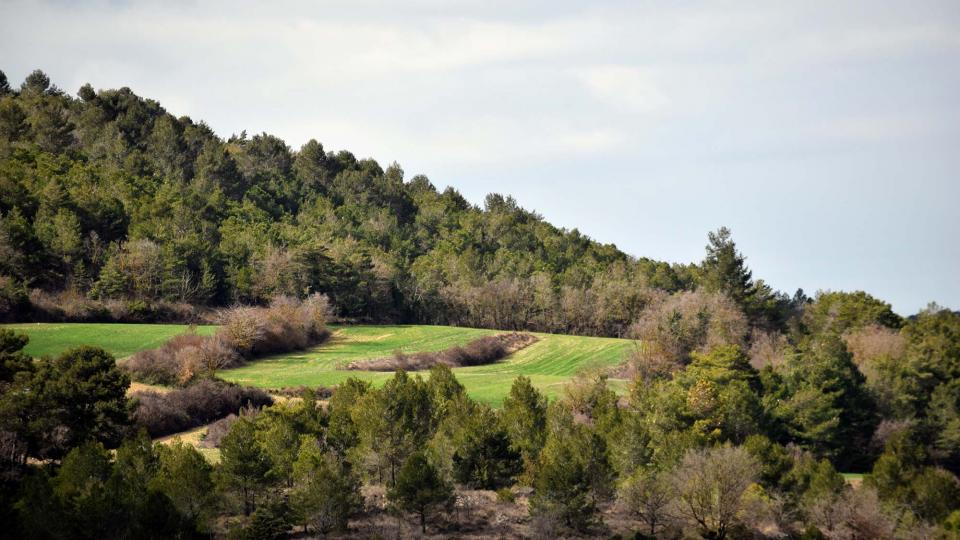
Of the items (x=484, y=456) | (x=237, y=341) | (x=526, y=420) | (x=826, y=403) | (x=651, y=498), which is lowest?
(x=651, y=498)

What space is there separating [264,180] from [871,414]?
105543mm

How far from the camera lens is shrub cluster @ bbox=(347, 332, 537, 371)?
87.0 meters

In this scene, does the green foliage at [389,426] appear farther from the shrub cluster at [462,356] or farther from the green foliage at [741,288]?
the green foliage at [741,288]

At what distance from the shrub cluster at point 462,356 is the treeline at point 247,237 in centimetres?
1623

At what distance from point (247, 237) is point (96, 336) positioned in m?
31.7

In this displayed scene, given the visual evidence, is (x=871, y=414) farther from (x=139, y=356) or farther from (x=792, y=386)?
(x=139, y=356)

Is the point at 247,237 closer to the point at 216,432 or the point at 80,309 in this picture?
the point at 80,309

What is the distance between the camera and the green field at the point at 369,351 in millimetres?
76562

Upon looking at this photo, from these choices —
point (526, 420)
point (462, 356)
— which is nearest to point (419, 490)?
point (526, 420)

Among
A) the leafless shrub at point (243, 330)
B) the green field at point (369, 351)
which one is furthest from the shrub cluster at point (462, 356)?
the leafless shrub at point (243, 330)

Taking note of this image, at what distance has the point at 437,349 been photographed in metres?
97.3

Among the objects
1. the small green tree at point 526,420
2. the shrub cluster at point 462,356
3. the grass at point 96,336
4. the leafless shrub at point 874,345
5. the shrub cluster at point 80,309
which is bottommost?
the small green tree at point 526,420

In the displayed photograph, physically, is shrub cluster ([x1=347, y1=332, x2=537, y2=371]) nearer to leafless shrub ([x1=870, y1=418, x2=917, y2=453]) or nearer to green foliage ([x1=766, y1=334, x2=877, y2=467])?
green foliage ([x1=766, y1=334, x2=877, y2=467])

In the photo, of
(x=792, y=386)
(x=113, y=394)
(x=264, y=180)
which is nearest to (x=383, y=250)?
(x=264, y=180)
